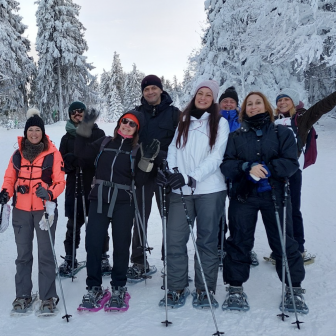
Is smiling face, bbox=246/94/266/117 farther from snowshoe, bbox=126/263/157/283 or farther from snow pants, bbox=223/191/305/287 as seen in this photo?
snowshoe, bbox=126/263/157/283

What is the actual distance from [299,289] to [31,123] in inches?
146

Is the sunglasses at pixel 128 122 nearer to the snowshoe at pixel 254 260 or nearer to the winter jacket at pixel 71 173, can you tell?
the winter jacket at pixel 71 173

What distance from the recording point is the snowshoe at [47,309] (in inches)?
143

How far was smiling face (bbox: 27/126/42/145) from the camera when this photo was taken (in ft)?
12.8

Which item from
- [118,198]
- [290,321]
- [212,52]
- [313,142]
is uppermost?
[212,52]

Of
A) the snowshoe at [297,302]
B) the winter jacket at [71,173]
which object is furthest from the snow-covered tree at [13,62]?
the snowshoe at [297,302]

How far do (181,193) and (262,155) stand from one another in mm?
1019

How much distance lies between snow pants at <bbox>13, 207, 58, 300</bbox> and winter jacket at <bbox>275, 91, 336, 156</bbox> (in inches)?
138

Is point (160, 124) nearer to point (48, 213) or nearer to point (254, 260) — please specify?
point (48, 213)

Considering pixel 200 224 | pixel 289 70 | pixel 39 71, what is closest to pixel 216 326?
pixel 200 224

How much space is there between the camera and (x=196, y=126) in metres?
3.95

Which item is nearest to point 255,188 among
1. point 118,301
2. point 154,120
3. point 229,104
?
point 154,120

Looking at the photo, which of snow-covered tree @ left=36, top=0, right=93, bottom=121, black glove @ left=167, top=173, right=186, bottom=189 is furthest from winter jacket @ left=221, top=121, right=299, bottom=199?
snow-covered tree @ left=36, top=0, right=93, bottom=121

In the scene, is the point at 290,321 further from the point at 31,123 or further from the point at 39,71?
the point at 39,71
